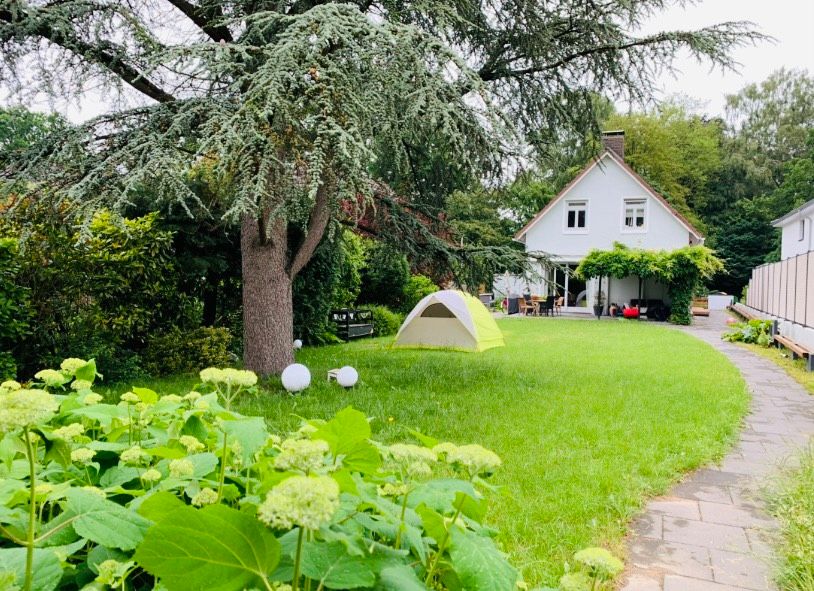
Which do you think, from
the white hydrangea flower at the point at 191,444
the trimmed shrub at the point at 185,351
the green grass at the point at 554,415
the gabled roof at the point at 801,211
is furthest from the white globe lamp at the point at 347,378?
the gabled roof at the point at 801,211

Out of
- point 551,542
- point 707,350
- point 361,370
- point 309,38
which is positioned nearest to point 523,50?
point 309,38

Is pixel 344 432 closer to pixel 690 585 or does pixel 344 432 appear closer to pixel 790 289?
pixel 690 585

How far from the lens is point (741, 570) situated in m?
2.83

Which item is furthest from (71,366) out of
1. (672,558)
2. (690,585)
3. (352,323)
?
(352,323)

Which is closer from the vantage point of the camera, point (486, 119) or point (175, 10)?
point (486, 119)

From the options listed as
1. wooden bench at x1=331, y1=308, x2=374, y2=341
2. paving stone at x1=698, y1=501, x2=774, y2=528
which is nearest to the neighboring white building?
wooden bench at x1=331, y1=308, x2=374, y2=341

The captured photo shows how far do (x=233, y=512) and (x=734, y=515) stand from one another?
3.86m

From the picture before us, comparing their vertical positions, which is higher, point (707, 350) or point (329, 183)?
point (329, 183)

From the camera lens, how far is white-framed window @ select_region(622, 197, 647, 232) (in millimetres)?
23688

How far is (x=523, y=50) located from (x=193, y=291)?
6329mm

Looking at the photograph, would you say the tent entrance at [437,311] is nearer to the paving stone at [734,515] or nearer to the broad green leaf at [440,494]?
the paving stone at [734,515]

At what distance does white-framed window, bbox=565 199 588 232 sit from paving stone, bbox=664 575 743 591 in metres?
23.1

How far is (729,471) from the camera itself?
4391 millimetres

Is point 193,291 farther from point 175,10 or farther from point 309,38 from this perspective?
point 309,38
